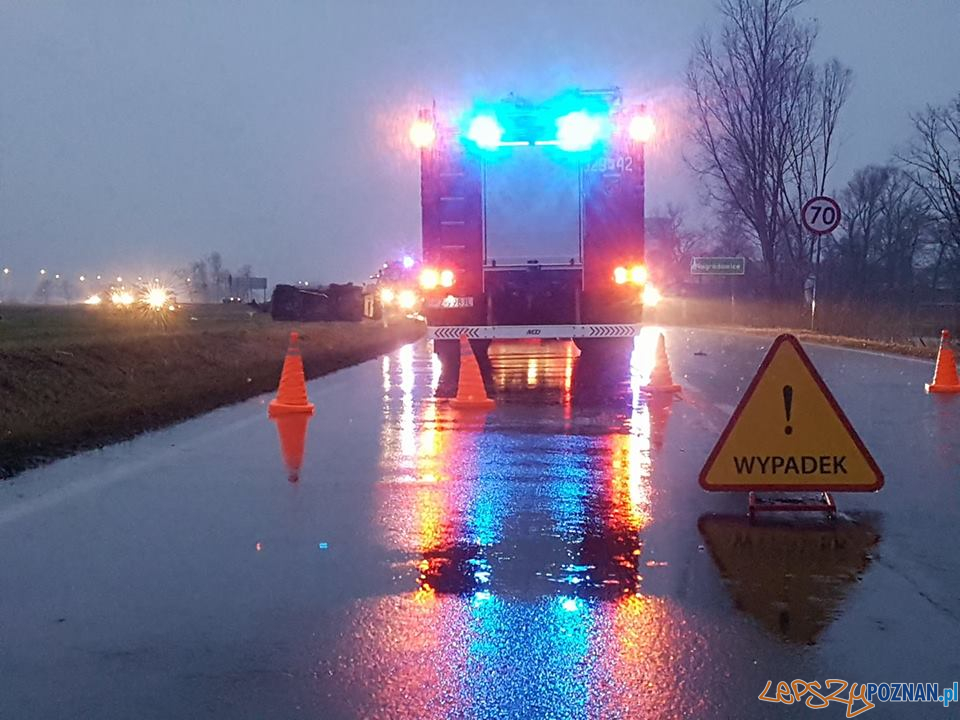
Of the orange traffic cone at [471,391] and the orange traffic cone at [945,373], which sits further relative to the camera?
the orange traffic cone at [945,373]

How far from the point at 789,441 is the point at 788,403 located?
0.28 metres

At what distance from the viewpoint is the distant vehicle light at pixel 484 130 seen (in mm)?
16500

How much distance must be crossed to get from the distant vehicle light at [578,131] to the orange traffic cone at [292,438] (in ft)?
20.4

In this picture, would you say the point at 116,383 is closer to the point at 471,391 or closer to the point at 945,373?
the point at 471,391

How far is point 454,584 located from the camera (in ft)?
19.7

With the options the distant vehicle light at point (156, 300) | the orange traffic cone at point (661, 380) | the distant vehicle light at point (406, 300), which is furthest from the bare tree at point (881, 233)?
the orange traffic cone at point (661, 380)

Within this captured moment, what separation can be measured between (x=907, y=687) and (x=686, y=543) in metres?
2.48

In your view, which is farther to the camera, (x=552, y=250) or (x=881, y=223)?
(x=881, y=223)

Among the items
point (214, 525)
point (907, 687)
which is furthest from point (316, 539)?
point (907, 687)

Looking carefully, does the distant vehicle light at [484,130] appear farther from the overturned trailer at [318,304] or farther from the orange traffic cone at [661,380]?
the overturned trailer at [318,304]

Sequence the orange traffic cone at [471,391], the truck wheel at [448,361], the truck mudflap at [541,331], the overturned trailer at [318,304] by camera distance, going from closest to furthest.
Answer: the orange traffic cone at [471,391]
the truck mudflap at [541,331]
the truck wheel at [448,361]
the overturned trailer at [318,304]

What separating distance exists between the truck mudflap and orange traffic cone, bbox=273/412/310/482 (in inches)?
155

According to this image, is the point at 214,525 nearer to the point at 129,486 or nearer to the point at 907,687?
the point at 129,486

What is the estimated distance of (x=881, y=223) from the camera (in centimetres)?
7588
